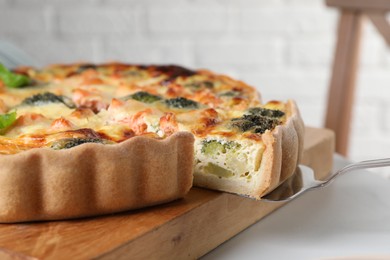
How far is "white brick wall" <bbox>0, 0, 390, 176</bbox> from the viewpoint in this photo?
14.7 ft

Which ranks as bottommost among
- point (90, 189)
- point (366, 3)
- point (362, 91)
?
point (362, 91)

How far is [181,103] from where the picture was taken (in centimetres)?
231

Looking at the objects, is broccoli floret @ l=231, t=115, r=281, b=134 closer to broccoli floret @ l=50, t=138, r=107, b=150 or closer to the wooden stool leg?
broccoli floret @ l=50, t=138, r=107, b=150

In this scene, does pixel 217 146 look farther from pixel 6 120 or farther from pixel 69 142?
pixel 6 120

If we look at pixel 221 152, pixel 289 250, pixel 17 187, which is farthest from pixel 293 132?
pixel 17 187

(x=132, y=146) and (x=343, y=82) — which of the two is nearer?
(x=132, y=146)

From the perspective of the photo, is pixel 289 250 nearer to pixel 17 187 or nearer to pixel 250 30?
pixel 17 187

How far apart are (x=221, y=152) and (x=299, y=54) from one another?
264 centimetres

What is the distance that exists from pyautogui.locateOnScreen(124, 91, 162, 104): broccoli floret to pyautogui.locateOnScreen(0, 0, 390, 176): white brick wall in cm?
222

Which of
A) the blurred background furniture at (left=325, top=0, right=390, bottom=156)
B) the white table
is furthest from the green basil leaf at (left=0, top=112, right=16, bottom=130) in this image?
the blurred background furniture at (left=325, top=0, right=390, bottom=156)

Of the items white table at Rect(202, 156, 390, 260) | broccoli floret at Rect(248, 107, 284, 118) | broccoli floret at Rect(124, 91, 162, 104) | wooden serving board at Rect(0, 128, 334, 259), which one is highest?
broccoli floret at Rect(248, 107, 284, 118)

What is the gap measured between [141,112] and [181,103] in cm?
17

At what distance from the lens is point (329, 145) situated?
258 centimetres

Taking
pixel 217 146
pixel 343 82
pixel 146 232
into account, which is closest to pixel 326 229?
pixel 217 146
